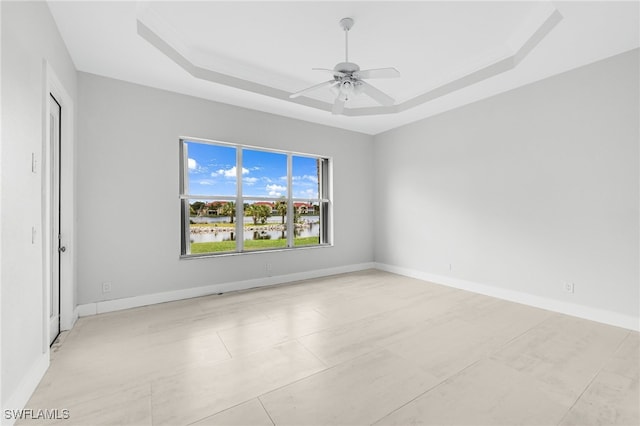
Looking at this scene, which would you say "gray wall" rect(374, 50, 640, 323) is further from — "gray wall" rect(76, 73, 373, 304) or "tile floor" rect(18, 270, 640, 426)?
"gray wall" rect(76, 73, 373, 304)

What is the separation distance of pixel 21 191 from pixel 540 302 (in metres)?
5.14

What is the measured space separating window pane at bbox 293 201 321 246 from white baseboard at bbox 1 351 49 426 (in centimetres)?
344

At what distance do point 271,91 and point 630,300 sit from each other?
4.86 meters

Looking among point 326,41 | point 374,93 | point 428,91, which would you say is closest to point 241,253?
point 374,93

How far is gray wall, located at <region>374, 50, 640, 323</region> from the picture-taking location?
2.98 meters

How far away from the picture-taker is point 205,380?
2.01 m

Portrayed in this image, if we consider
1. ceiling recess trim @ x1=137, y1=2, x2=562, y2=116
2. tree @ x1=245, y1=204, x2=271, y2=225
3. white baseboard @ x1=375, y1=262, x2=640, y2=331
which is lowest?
white baseboard @ x1=375, y1=262, x2=640, y2=331

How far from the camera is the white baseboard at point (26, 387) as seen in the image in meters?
1.55

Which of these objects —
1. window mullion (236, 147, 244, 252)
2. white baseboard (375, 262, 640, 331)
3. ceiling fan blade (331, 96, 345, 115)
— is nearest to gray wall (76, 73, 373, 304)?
window mullion (236, 147, 244, 252)

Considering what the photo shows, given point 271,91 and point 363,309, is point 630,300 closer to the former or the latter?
point 363,309

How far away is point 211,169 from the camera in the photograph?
14.2ft

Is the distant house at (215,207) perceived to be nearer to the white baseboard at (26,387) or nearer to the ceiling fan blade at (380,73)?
the white baseboard at (26,387)

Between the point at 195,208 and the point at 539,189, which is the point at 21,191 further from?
the point at 539,189

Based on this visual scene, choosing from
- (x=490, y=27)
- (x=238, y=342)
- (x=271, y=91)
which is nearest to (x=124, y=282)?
(x=238, y=342)
